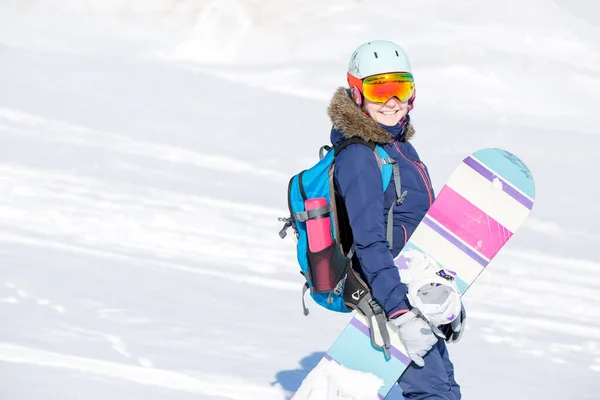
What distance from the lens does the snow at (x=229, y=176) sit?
594 centimetres

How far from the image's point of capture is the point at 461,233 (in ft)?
12.7

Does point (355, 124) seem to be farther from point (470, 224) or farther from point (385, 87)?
→ point (470, 224)

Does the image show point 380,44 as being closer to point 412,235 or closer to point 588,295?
point 412,235

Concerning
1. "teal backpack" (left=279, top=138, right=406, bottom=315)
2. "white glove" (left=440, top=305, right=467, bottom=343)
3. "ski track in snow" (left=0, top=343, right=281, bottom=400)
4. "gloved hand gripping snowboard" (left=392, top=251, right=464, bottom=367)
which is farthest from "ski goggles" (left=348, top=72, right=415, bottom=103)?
"ski track in snow" (left=0, top=343, right=281, bottom=400)

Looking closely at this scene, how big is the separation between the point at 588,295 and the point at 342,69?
9301 millimetres

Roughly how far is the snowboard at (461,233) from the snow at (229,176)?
161 centimetres

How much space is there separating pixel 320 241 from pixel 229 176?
736 centimetres

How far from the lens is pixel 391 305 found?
11.2 ft

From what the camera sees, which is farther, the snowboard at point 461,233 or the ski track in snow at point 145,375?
the ski track in snow at point 145,375

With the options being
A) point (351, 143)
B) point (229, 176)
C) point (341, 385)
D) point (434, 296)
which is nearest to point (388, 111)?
point (351, 143)

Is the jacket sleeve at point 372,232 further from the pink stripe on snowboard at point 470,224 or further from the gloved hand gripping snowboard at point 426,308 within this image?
the pink stripe on snowboard at point 470,224

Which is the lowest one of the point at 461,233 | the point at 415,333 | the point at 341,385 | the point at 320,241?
the point at 341,385

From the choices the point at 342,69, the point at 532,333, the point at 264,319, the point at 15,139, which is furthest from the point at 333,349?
the point at 342,69

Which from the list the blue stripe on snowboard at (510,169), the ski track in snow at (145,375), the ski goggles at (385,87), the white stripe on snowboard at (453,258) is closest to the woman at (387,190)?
the ski goggles at (385,87)
